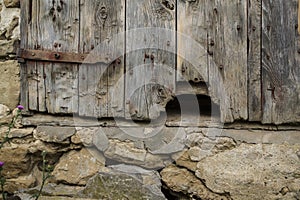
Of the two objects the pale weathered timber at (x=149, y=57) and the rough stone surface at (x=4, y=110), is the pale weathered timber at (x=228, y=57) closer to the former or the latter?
the pale weathered timber at (x=149, y=57)

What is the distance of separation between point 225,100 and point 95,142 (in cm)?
77

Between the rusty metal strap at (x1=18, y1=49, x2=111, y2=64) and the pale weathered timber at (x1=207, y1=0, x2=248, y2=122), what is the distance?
1.96 ft

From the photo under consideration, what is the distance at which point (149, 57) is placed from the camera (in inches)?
95.5

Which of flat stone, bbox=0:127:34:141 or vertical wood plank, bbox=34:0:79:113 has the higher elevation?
vertical wood plank, bbox=34:0:79:113

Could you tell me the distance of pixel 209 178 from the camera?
2352 millimetres

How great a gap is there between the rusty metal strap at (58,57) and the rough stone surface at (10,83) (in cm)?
8

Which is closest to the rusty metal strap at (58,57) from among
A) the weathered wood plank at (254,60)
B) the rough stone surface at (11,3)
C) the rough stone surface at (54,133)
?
the rough stone surface at (11,3)

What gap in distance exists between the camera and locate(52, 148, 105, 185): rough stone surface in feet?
8.13

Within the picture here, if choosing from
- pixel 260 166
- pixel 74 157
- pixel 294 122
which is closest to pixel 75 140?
pixel 74 157

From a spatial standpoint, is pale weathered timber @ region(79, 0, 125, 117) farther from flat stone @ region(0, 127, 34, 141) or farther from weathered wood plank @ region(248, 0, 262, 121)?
weathered wood plank @ region(248, 0, 262, 121)

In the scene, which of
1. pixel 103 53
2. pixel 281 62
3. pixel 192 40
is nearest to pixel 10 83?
pixel 103 53

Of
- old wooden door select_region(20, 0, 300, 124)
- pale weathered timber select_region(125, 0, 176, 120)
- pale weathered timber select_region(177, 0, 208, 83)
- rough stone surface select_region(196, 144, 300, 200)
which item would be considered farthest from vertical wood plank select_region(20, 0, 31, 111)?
rough stone surface select_region(196, 144, 300, 200)

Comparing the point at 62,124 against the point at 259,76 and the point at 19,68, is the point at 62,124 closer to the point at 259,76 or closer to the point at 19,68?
the point at 19,68

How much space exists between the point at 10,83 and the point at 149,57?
83 cm
